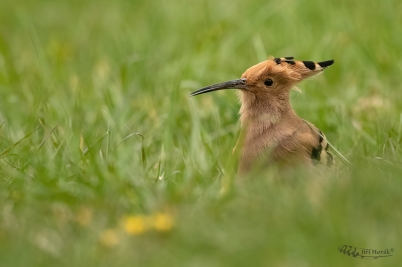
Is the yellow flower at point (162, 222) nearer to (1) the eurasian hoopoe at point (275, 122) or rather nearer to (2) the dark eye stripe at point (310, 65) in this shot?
(1) the eurasian hoopoe at point (275, 122)

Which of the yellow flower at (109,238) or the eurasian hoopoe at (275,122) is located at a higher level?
the eurasian hoopoe at (275,122)

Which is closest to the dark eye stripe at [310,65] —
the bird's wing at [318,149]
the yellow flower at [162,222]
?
the bird's wing at [318,149]

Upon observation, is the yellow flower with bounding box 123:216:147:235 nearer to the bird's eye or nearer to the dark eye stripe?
the bird's eye

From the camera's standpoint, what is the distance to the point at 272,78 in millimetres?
3814

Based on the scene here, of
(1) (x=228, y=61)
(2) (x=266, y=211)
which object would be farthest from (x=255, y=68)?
(1) (x=228, y=61)

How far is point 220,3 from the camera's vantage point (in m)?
6.62

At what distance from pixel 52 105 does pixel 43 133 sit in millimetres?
386

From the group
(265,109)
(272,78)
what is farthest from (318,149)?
(272,78)

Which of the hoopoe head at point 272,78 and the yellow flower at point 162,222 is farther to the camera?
the hoopoe head at point 272,78

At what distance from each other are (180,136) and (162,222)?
153 cm

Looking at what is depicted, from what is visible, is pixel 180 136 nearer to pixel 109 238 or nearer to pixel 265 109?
pixel 265 109

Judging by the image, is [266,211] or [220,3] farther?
[220,3]

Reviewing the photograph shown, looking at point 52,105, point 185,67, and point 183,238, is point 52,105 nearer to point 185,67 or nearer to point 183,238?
point 185,67

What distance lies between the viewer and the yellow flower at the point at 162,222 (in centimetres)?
274
